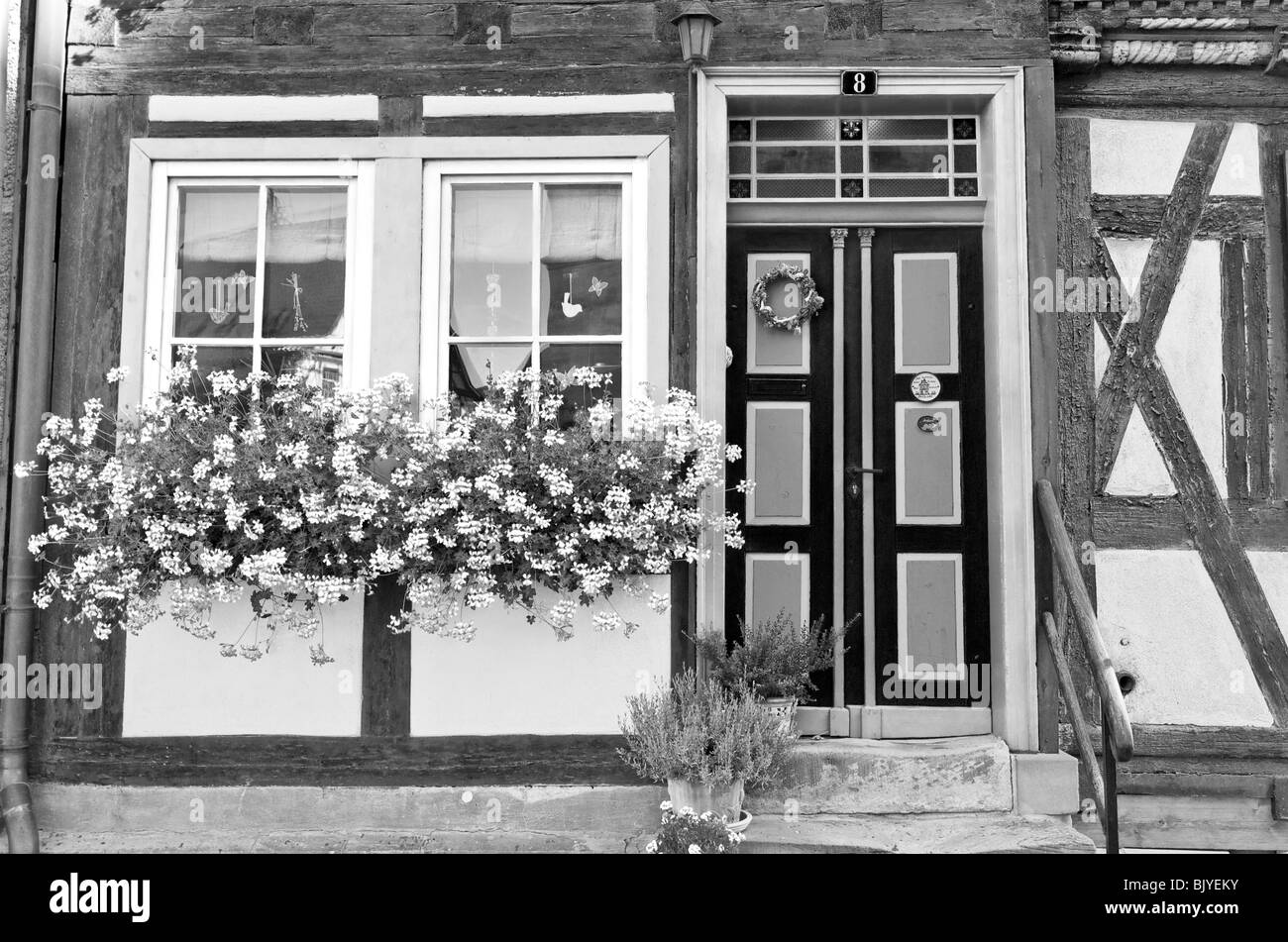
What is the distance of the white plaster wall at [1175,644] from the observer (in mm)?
5406

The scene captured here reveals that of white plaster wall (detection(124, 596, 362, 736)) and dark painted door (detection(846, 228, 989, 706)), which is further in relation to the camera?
dark painted door (detection(846, 228, 989, 706))

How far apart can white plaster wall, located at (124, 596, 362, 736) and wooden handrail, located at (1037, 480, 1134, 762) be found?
299cm

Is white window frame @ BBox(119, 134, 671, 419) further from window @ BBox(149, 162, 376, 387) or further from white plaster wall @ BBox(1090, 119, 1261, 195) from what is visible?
white plaster wall @ BBox(1090, 119, 1261, 195)

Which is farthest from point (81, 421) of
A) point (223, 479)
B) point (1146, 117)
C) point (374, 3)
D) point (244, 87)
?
point (1146, 117)

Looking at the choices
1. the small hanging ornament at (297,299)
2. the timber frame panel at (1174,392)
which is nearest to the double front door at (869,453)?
the timber frame panel at (1174,392)

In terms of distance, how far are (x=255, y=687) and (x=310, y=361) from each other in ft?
4.82

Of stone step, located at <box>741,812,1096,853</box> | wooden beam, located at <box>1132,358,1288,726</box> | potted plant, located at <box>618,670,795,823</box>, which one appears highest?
wooden beam, located at <box>1132,358,1288,726</box>

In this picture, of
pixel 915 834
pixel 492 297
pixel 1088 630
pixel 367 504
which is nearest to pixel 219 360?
pixel 367 504

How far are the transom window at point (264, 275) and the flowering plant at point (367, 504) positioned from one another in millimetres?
262

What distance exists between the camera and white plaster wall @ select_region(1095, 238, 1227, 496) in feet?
17.9

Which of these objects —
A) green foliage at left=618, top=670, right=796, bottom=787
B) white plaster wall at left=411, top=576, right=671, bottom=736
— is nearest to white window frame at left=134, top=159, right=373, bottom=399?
white plaster wall at left=411, top=576, right=671, bottom=736

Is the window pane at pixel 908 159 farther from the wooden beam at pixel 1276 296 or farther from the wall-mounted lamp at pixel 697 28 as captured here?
the wooden beam at pixel 1276 296

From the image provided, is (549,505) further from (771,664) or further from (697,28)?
(697,28)

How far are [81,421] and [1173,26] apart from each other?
5.22 metres
